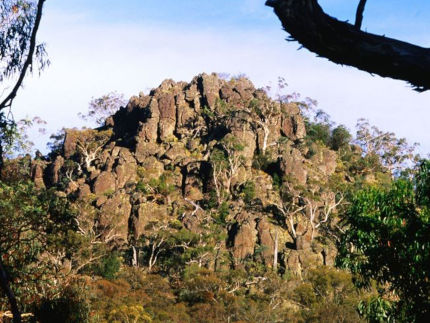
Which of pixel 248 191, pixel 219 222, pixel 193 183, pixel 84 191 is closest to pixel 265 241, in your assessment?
pixel 219 222

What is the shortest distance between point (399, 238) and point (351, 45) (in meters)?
7.69

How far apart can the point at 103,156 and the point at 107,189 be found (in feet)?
26.0

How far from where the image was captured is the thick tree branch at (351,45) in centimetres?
284

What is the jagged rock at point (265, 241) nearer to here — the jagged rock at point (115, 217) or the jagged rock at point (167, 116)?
the jagged rock at point (115, 217)

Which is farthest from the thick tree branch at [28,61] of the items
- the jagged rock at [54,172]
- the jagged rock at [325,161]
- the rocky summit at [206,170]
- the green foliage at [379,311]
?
the jagged rock at [54,172]

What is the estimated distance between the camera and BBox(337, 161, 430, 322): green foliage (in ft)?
30.4

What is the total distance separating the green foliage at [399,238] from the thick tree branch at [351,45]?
6.60 m

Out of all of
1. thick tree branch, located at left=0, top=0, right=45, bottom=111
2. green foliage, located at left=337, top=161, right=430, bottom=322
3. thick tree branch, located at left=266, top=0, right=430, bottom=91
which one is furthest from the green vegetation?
thick tree branch, located at left=266, top=0, right=430, bottom=91

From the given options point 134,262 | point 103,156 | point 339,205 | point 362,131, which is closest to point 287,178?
A: point 339,205

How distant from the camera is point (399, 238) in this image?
9.83 metres

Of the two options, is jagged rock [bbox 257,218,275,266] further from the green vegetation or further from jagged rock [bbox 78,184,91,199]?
jagged rock [bbox 78,184,91,199]

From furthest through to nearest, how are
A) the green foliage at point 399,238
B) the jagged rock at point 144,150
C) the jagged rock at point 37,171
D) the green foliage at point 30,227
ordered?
the jagged rock at point 37,171 < the jagged rock at point 144,150 < the green foliage at point 30,227 < the green foliage at point 399,238

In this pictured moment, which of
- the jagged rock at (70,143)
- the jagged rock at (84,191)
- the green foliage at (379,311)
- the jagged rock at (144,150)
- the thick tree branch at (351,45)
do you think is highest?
the jagged rock at (70,143)

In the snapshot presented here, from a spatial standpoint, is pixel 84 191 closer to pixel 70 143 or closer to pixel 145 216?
pixel 145 216
